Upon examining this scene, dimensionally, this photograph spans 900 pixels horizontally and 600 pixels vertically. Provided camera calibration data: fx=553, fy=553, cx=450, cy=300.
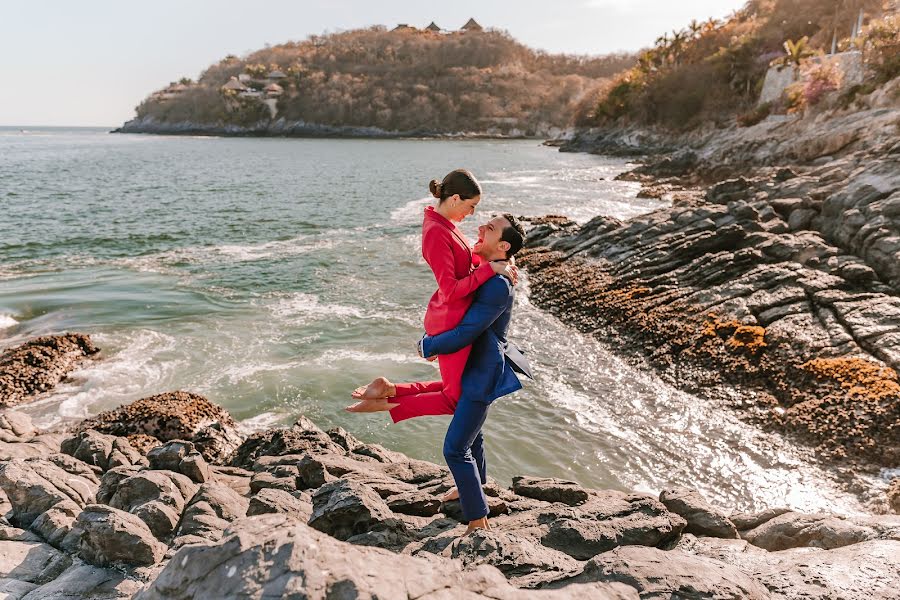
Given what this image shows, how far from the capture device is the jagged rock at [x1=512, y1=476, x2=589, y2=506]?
554 centimetres

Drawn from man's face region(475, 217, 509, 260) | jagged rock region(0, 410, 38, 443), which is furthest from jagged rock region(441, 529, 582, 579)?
jagged rock region(0, 410, 38, 443)

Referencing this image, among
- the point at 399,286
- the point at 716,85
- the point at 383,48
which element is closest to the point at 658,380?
the point at 399,286

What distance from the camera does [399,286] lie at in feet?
59.5

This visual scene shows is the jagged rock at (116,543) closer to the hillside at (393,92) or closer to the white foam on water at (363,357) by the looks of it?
the white foam on water at (363,357)

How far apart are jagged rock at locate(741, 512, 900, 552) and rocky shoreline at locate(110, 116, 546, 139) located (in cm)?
14020

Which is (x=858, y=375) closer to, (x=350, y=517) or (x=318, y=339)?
(x=350, y=517)

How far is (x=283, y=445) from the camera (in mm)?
7449

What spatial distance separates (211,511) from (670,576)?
4.02 metres

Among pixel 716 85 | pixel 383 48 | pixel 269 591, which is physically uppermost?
pixel 383 48

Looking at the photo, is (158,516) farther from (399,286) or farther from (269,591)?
(399,286)

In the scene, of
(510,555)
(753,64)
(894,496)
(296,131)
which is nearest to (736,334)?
(894,496)

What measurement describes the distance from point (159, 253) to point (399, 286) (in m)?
11.2

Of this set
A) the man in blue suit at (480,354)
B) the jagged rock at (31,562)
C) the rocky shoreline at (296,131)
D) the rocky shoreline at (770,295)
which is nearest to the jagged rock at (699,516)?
the man in blue suit at (480,354)

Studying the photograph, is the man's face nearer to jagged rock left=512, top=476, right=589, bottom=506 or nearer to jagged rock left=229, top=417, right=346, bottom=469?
jagged rock left=512, top=476, right=589, bottom=506
